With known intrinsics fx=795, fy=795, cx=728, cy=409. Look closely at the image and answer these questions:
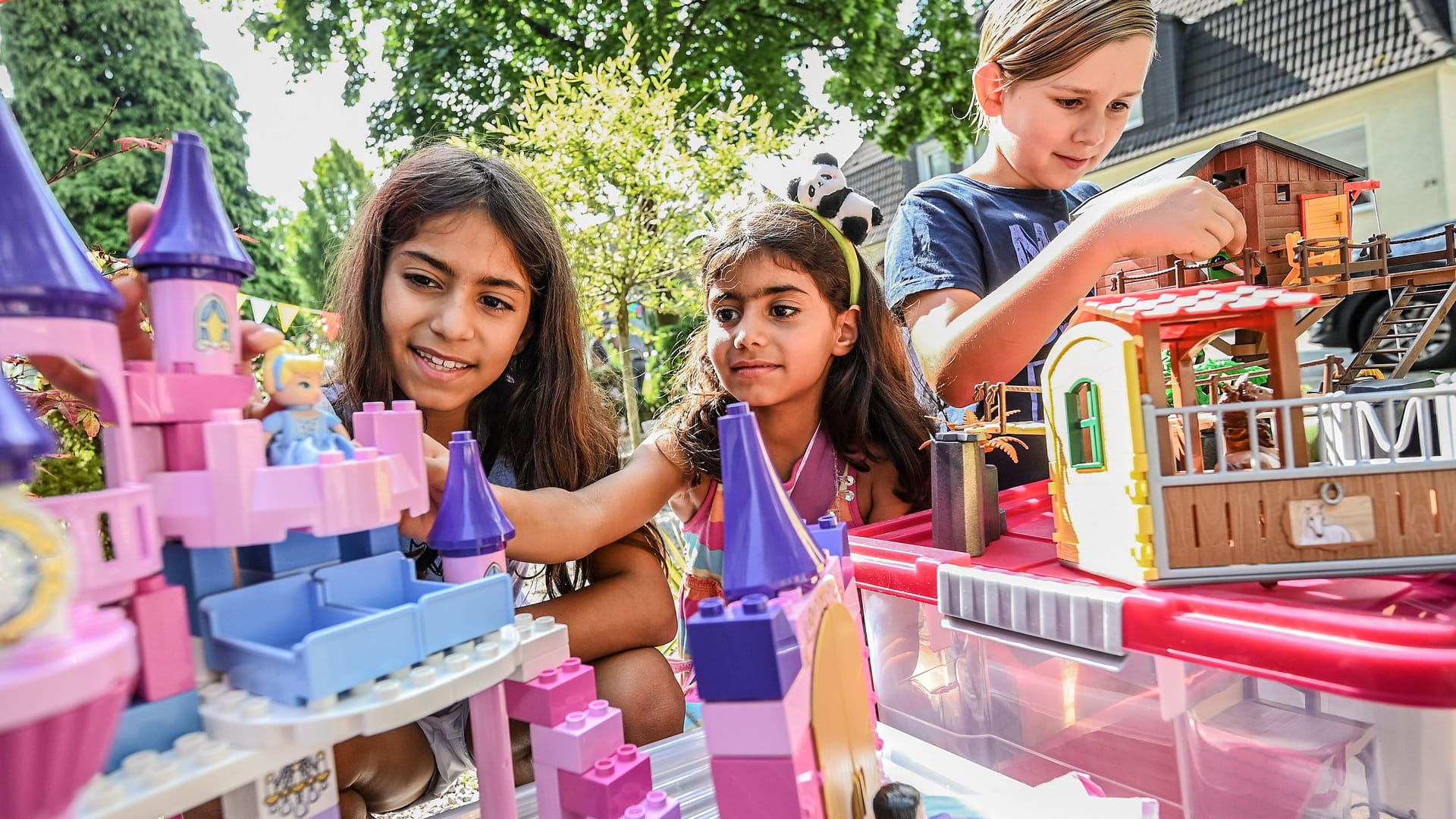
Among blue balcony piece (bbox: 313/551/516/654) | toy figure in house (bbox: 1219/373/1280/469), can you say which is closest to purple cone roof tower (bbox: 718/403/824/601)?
blue balcony piece (bbox: 313/551/516/654)

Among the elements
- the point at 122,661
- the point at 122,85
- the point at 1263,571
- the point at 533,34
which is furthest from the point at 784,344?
the point at 122,85

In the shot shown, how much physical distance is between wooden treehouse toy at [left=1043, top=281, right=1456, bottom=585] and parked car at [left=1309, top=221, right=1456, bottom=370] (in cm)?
32

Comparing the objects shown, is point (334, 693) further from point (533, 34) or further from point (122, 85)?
point (122, 85)

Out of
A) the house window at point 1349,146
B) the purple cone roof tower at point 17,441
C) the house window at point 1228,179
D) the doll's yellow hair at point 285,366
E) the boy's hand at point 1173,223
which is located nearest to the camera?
Result: the purple cone roof tower at point 17,441

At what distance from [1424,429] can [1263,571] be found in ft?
0.51

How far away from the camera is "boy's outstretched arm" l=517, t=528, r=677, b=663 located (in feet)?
3.47

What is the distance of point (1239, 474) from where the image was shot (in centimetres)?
63

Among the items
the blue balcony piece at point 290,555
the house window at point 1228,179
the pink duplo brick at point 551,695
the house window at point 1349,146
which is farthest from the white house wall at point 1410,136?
the blue balcony piece at point 290,555

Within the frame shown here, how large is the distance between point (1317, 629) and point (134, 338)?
850mm

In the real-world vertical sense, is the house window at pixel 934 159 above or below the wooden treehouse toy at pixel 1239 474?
above

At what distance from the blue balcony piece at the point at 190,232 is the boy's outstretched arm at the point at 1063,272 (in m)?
0.75

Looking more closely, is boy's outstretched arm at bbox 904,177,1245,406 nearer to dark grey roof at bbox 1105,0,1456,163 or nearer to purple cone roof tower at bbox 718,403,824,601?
purple cone roof tower at bbox 718,403,824,601

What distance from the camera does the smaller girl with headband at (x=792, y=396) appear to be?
1152mm

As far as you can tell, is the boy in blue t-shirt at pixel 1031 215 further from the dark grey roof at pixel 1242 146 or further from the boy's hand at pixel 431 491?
the boy's hand at pixel 431 491
